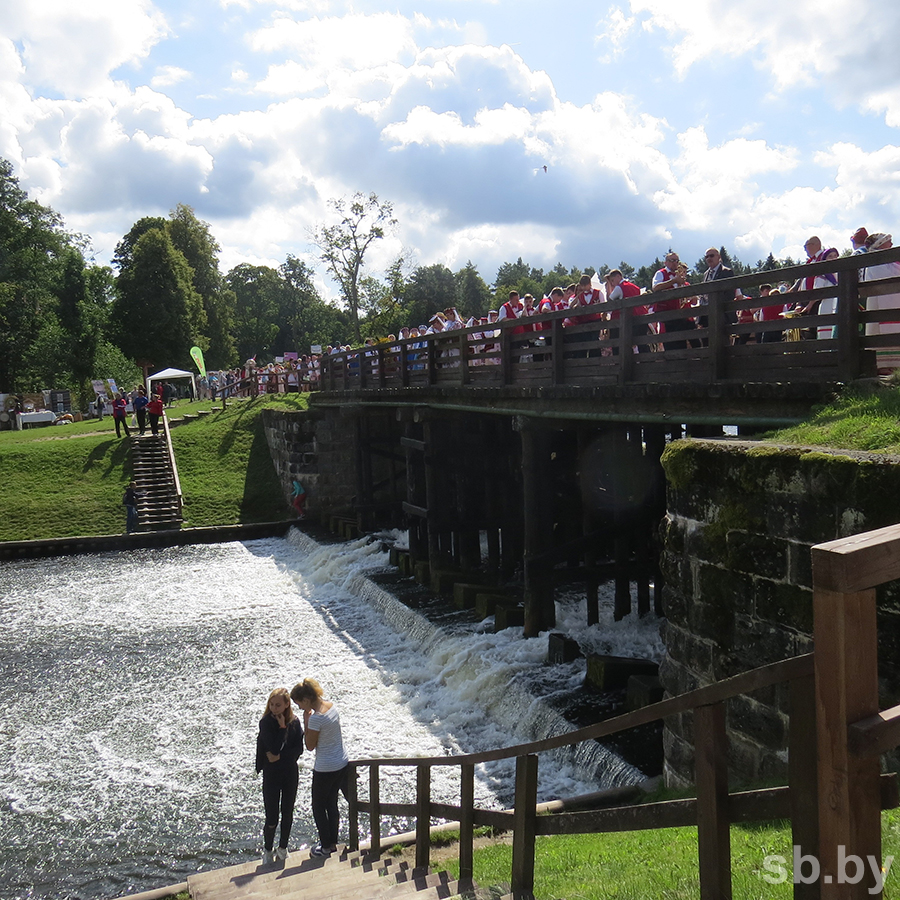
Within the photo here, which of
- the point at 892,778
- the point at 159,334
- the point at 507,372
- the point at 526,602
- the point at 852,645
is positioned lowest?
the point at 526,602

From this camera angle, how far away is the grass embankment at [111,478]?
23359 millimetres

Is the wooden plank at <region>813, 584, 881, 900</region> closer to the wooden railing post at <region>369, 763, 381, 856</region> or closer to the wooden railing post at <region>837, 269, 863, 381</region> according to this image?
the wooden railing post at <region>369, 763, 381, 856</region>

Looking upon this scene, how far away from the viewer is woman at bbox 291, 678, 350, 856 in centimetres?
642

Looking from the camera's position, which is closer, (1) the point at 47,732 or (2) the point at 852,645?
(2) the point at 852,645

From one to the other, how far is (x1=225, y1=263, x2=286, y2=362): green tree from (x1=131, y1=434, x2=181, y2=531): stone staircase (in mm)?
51118

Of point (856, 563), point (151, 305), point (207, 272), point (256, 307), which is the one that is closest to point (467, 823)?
point (856, 563)

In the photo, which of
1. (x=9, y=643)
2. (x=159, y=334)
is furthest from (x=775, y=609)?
(x=159, y=334)

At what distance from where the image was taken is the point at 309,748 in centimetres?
646

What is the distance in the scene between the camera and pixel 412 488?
16906 millimetres

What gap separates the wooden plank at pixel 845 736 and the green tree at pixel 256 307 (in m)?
78.3

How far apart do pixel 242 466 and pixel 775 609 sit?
79.5 feet

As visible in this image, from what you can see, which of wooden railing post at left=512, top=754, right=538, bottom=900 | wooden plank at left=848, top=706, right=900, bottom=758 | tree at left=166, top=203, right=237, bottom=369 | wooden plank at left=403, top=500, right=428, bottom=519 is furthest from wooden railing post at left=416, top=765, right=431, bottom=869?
tree at left=166, top=203, right=237, bottom=369

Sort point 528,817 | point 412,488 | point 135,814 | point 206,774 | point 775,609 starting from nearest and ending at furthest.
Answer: point 528,817 → point 775,609 → point 135,814 → point 206,774 → point 412,488

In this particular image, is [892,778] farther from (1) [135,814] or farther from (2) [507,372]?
(2) [507,372]
